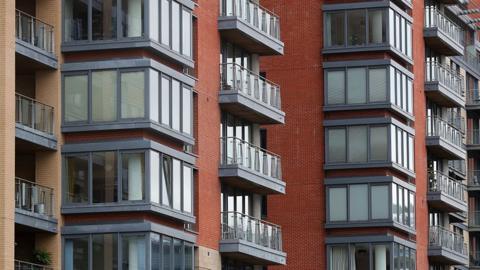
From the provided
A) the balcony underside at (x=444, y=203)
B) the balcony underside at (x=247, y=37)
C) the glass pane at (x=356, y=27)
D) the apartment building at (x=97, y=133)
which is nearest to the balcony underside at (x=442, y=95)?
the balcony underside at (x=444, y=203)

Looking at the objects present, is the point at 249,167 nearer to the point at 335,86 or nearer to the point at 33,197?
the point at 335,86

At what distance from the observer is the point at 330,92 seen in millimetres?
82562

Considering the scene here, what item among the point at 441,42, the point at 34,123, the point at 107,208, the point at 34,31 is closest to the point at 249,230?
the point at 107,208

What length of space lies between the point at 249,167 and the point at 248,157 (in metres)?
0.51

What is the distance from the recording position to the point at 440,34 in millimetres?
90250

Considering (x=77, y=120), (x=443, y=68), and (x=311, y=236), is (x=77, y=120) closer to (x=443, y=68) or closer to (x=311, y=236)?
(x=311, y=236)

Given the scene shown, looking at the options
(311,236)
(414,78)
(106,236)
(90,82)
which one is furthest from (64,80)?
(414,78)

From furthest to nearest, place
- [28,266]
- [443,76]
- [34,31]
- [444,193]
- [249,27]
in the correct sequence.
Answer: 1. [443,76]
2. [444,193]
3. [249,27]
4. [34,31]
5. [28,266]

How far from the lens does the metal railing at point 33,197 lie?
56172 mm

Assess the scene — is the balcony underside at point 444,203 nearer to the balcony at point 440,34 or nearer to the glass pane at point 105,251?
the balcony at point 440,34

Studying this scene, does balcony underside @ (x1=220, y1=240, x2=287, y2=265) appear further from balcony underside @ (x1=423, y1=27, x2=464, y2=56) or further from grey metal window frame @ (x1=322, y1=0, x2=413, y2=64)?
balcony underside @ (x1=423, y1=27, x2=464, y2=56)

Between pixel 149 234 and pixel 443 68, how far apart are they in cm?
3721

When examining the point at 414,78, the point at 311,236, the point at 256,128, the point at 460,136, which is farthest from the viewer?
the point at 460,136

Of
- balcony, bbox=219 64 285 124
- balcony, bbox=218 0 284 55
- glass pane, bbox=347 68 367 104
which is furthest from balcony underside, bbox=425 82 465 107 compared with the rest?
balcony, bbox=219 64 285 124
